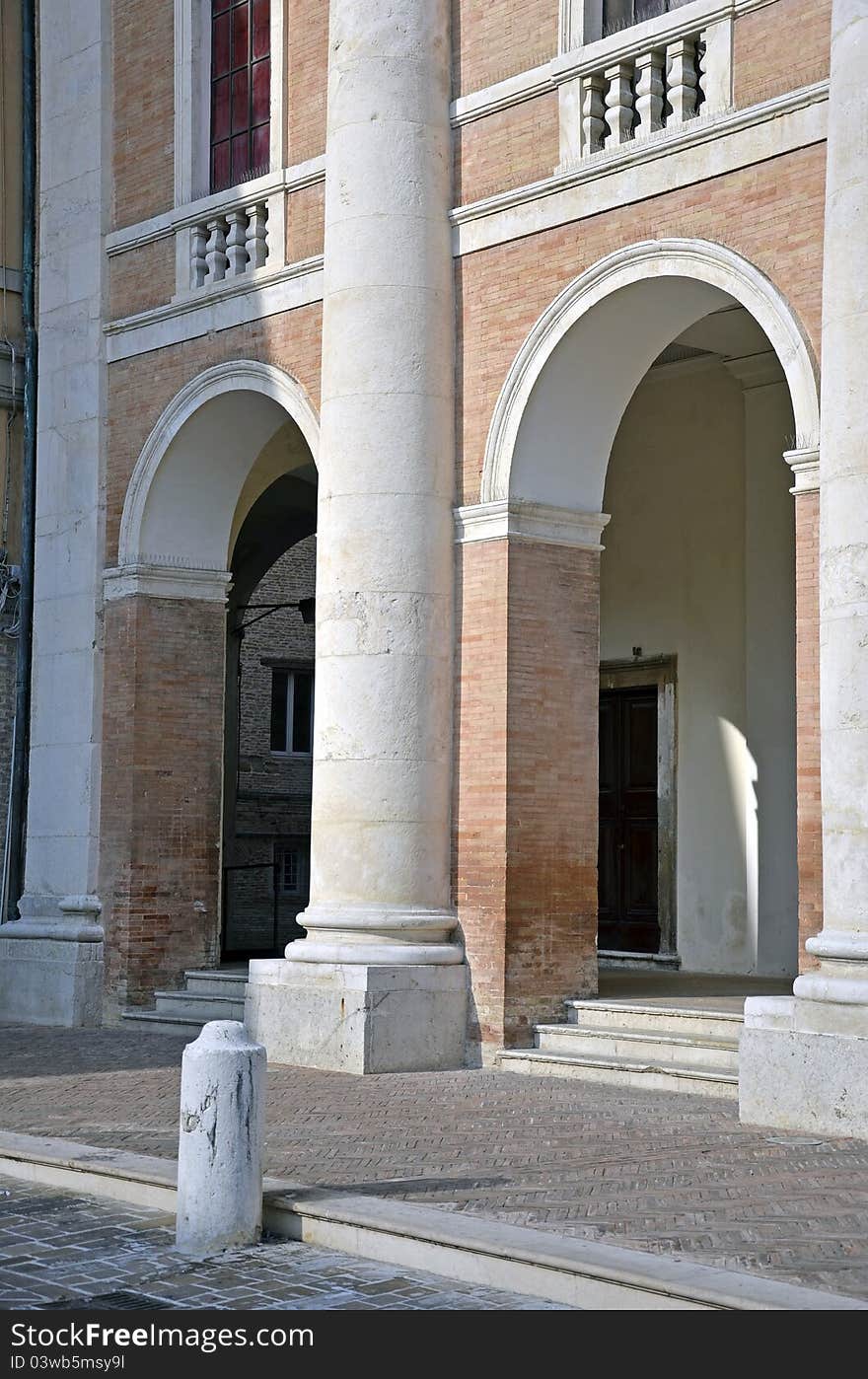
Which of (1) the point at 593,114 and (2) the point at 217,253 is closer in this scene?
(1) the point at 593,114

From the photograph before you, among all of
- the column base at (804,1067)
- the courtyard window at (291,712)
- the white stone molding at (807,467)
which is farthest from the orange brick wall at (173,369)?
the courtyard window at (291,712)

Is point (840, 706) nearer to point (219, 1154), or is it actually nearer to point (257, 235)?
point (219, 1154)

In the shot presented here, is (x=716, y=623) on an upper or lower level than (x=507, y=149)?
lower

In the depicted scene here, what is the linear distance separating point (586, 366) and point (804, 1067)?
5.27 meters

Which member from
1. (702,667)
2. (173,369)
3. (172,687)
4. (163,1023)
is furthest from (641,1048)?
(173,369)

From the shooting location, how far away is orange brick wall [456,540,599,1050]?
12.2 metres

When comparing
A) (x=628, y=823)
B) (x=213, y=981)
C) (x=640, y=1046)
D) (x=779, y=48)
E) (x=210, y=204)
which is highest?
(x=210, y=204)

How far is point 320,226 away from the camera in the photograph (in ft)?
46.0

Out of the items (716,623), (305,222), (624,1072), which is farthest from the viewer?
(716,623)

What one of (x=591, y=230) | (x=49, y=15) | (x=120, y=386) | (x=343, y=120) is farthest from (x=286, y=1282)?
(x=49, y=15)

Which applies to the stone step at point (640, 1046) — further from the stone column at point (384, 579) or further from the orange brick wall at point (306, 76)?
the orange brick wall at point (306, 76)

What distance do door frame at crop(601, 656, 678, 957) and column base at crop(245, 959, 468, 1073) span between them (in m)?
4.56

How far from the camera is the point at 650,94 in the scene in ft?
38.6

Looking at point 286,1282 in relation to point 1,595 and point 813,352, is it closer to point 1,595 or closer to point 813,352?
point 813,352
